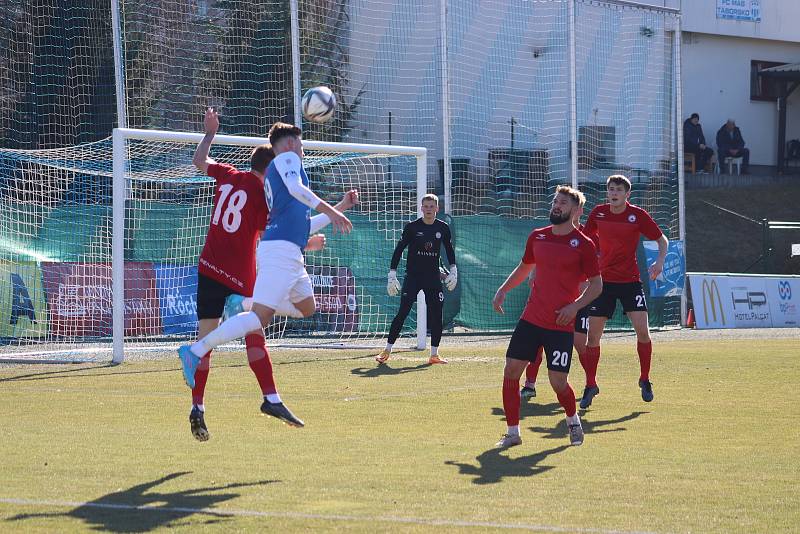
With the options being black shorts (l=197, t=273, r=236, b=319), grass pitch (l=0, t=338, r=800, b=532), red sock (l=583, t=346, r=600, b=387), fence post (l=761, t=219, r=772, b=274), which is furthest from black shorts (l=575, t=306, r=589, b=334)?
fence post (l=761, t=219, r=772, b=274)

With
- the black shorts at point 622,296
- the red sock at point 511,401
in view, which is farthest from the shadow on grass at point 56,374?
the red sock at point 511,401

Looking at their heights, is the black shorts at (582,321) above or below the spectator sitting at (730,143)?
below

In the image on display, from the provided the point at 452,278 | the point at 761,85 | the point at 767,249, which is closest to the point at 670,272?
the point at 767,249

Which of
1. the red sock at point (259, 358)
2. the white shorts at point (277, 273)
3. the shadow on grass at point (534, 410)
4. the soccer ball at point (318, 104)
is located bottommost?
the shadow on grass at point (534, 410)

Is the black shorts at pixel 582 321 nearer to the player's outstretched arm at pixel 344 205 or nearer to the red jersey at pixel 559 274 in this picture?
the red jersey at pixel 559 274

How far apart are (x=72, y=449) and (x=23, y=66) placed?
58.8 ft

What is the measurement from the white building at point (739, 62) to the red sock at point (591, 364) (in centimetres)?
3267

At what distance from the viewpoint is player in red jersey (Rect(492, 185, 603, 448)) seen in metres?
8.70

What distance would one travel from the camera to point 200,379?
8.59 m

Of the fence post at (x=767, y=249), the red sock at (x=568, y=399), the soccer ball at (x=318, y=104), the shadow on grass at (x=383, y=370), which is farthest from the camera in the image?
the fence post at (x=767, y=249)

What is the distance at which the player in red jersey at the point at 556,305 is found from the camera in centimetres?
870

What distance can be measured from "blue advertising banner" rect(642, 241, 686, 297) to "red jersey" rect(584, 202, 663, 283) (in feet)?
48.3

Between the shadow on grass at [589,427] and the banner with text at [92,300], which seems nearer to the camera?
the shadow on grass at [589,427]

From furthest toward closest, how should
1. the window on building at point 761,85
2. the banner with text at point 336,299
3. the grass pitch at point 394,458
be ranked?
1. the window on building at point 761,85
2. the banner with text at point 336,299
3. the grass pitch at point 394,458
